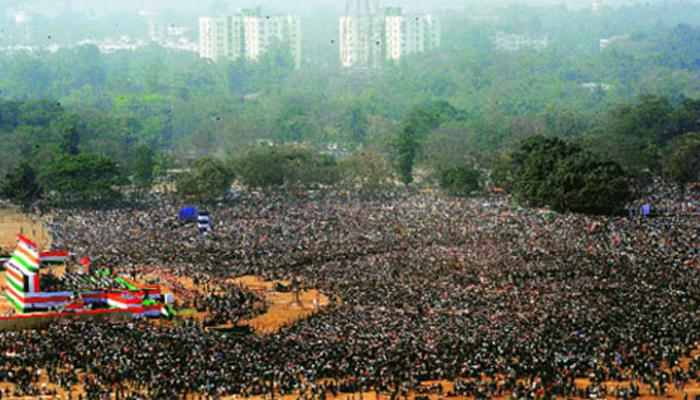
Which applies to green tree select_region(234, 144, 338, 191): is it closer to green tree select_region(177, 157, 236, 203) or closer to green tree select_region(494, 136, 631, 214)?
green tree select_region(177, 157, 236, 203)

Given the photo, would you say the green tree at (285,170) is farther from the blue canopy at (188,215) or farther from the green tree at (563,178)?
the green tree at (563,178)

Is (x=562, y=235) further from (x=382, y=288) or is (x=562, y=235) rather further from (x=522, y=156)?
(x=522, y=156)

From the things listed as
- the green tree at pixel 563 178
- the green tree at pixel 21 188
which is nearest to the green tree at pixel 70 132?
the green tree at pixel 21 188

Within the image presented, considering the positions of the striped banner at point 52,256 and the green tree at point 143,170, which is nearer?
the striped banner at point 52,256

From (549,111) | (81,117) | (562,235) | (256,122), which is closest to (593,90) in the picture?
(549,111)

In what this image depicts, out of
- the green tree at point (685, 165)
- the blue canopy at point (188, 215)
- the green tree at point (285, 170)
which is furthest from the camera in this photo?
the green tree at point (285, 170)
